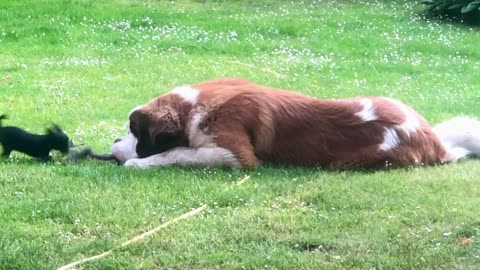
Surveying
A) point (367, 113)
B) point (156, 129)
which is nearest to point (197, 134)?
point (156, 129)

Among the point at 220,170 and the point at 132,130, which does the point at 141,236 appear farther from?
the point at 132,130

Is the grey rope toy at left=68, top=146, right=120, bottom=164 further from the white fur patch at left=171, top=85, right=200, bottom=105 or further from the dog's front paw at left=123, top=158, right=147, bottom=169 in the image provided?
the white fur patch at left=171, top=85, right=200, bottom=105

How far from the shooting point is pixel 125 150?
21.2ft

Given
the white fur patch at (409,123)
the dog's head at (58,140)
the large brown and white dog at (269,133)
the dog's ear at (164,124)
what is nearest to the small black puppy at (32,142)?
the dog's head at (58,140)

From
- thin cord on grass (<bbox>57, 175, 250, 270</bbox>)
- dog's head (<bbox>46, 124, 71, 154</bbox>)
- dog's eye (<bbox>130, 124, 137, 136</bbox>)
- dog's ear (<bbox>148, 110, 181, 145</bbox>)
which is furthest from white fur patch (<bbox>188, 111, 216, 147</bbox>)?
thin cord on grass (<bbox>57, 175, 250, 270</bbox>)

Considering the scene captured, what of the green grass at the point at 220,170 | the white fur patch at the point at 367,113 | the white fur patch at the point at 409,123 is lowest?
the green grass at the point at 220,170

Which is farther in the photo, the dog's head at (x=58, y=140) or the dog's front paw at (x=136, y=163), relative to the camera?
the dog's head at (x=58, y=140)

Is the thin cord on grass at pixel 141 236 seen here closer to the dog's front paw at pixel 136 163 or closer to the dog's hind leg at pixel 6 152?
the dog's front paw at pixel 136 163

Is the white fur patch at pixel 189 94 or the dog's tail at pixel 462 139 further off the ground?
the white fur patch at pixel 189 94

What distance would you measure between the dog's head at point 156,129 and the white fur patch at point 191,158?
0.29 feet

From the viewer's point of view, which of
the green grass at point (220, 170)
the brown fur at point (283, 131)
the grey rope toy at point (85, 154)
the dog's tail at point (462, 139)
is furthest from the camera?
the dog's tail at point (462, 139)

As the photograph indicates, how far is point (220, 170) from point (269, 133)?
20.8 inches

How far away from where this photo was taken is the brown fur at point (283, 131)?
6207mm

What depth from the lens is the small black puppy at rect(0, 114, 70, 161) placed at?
20.3 ft
